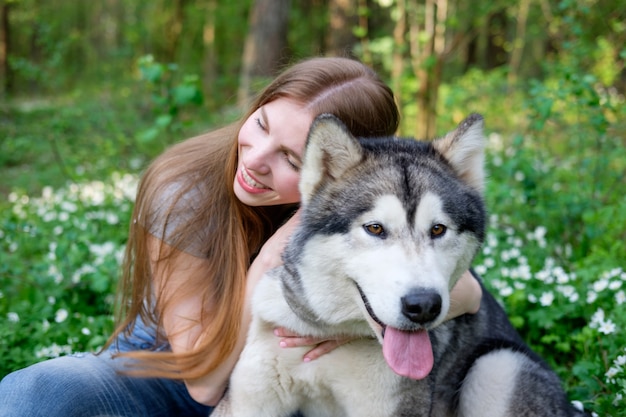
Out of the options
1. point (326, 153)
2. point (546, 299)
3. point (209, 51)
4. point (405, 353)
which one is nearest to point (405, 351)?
point (405, 353)

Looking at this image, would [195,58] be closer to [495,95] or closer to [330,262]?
[495,95]

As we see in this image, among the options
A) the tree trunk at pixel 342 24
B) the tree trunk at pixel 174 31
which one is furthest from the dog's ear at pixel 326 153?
the tree trunk at pixel 174 31

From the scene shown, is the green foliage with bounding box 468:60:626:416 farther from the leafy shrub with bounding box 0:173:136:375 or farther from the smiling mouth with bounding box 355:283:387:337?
the leafy shrub with bounding box 0:173:136:375

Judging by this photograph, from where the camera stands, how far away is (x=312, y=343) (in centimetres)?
254

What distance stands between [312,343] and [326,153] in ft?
2.64

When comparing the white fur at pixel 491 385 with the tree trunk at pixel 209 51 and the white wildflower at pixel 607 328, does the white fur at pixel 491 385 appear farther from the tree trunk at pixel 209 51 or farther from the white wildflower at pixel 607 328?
the tree trunk at pixel 209 51

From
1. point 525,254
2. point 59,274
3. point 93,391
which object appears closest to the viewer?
point 93,391

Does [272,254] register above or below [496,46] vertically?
above

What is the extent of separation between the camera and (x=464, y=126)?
2.53m

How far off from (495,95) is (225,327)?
8.05 meters

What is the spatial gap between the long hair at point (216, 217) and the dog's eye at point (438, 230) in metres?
0.87

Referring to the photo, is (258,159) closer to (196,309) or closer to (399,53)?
(196,309)

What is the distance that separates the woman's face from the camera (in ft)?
9.08

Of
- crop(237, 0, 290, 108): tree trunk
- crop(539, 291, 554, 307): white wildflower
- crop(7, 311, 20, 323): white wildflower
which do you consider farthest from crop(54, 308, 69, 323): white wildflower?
crop(237, 0, 290, 108): tree trunk
